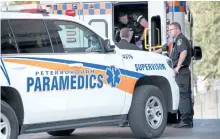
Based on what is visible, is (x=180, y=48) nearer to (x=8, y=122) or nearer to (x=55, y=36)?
(x=55, y=36)

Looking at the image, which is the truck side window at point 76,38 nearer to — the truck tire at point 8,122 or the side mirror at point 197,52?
the truck tire at point 8,122

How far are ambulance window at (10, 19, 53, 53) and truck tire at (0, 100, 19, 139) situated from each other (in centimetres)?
73

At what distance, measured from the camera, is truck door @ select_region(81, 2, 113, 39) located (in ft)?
37.2

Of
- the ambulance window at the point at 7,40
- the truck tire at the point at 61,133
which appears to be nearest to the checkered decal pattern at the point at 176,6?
the truck tire at the point at 61,133

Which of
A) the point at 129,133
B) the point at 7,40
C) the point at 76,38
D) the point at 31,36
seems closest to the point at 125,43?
the point at 129,133

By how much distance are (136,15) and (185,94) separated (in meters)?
2.28

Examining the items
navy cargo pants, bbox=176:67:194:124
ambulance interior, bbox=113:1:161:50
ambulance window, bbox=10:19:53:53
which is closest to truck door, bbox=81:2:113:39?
ambulance interior, bbox=113:1:161:50

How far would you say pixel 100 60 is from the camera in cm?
840

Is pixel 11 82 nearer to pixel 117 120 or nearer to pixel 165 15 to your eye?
pixel 117 120

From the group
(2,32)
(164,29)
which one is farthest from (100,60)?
(164,29)

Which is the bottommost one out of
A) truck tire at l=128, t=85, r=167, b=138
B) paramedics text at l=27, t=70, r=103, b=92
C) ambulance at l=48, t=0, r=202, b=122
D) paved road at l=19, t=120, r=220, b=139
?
paved road at l=19, t=120, r=220, b=139

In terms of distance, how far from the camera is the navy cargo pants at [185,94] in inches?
416

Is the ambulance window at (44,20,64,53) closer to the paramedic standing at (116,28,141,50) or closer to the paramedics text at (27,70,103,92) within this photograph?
the paramedics text at (27,70,103,92)

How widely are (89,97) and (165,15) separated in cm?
338
